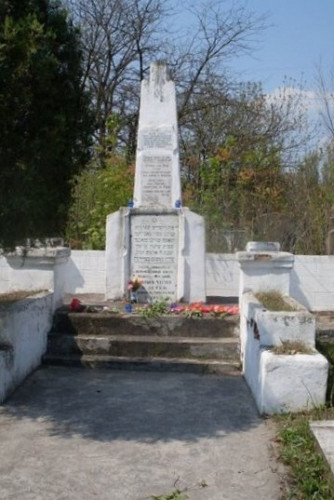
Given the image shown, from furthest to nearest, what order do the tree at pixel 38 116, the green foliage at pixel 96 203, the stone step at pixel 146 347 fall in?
the green foliage at pixel 96 203
the stone step at pixel 146 347
the tree at pixel 38 116

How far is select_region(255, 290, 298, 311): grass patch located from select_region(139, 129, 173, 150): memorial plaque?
Answer: 2.97 m

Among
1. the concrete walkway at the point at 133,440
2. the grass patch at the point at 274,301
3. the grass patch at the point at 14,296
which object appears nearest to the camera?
the concrete walkway at the point at 133,440

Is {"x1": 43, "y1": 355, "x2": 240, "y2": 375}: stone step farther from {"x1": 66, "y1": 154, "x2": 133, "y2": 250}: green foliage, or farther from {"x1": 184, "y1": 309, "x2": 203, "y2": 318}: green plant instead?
{"x1": 66, "y1": 154, "x2": 133, "y2": 250}: green foliage

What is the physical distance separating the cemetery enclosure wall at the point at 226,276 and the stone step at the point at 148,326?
3.55m

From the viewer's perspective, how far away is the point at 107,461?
427 centimetres

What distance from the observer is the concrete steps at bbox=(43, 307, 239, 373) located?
690 cm

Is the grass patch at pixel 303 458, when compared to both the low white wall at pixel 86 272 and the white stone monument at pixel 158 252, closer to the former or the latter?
the white stone monument at pixel 158 252

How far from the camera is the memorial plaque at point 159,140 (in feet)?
30.9

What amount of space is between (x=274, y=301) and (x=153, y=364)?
1576mm

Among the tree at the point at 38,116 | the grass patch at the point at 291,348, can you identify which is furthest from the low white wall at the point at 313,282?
the tree at the point at 38,116

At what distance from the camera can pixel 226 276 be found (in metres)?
11.1

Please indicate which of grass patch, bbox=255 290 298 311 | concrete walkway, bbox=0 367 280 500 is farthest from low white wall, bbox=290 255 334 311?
concrete walkway, bbox=0 367 280 500

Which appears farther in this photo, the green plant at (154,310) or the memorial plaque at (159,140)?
the memorial plaque at (159,140)

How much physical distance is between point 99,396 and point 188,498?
88.7 inches
